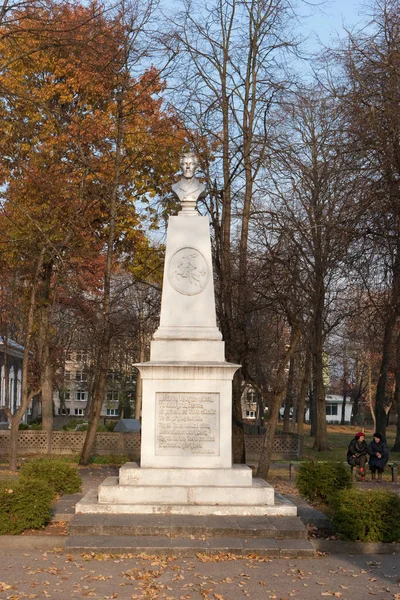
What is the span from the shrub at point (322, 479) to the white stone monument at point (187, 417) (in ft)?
4.72

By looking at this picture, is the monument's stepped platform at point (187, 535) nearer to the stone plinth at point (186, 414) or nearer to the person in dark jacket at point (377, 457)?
the stone plinth at point (186, 414)

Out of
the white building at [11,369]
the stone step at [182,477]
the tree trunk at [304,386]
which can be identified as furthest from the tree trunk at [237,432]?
the white building at [11,369]

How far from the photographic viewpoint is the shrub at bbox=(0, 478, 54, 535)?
443 inches

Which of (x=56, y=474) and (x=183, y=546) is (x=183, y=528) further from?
(x=56, y=474)

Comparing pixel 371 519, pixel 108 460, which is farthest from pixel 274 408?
pixel 371 519

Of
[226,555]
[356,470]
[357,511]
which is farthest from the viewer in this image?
[356,470]

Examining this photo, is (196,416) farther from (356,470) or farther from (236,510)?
(356,470)

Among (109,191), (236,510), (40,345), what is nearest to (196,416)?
(236,510)

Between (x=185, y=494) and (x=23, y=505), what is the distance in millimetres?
2300

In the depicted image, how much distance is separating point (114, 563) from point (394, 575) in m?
3.24

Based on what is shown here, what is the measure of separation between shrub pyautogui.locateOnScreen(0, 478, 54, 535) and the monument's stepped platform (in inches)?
21.4

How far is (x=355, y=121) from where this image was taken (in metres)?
16.1

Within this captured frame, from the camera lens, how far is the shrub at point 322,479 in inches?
539

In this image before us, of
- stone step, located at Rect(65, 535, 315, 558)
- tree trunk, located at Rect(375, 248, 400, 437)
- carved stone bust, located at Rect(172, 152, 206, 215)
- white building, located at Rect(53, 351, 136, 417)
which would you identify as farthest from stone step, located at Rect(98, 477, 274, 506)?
white building, located at Rect(53, 351, 136, 417)
